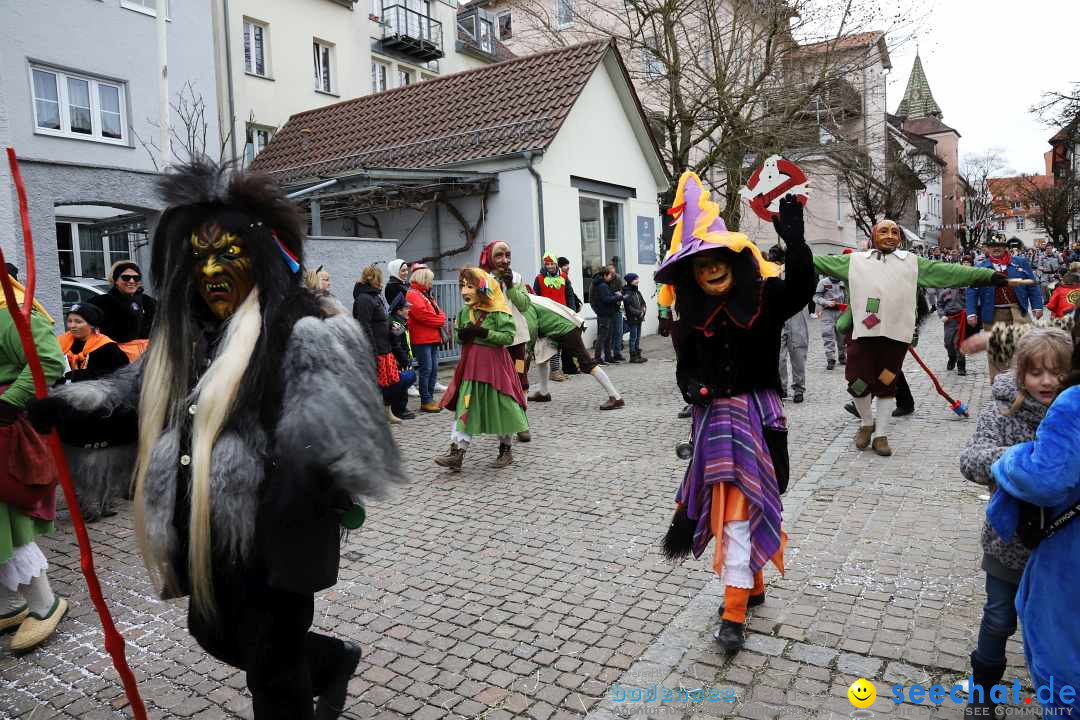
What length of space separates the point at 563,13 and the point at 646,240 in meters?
9.63

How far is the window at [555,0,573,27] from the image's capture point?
66.4 feet

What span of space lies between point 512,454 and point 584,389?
428 centimetres

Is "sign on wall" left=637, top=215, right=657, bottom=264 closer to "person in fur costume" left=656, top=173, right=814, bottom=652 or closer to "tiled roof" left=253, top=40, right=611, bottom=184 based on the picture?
"tiled roof" left=253, top=40, right=611, bottom=184

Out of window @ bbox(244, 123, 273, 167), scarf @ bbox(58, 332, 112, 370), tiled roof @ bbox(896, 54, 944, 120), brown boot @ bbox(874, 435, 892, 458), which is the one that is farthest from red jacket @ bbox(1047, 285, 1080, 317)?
tiled roof @ bbox(896, 54, 944, 120)

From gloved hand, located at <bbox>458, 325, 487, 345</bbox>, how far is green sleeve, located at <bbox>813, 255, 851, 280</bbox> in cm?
292

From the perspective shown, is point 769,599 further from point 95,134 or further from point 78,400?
point 95,134

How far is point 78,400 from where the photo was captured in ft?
7.57

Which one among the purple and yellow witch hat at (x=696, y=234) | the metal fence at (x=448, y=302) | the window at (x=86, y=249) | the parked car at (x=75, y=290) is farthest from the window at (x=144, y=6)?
the purple and yellow witch hat at (x=696, y=234)

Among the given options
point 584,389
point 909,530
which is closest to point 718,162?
point 584,389

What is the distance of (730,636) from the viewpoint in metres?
3.38

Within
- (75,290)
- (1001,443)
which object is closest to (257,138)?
(75,290)

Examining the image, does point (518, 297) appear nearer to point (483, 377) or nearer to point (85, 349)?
point (483, 377)

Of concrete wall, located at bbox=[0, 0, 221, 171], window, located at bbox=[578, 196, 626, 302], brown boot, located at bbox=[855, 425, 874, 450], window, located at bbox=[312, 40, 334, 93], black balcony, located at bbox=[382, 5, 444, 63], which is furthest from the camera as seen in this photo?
black balcony, located at bbox=[382, 5, 444, 63]

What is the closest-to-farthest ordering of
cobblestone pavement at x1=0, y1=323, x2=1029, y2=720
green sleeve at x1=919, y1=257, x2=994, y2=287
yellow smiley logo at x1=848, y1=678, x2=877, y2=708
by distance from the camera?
yellow smiley logo at x1=848, y1=678, x2=877, y2=708
cobblestone pavement at x1=0, y1=323, x2=1029, y2=720
green sleeve at x1=919, y1=257, x2=994, y2=287
